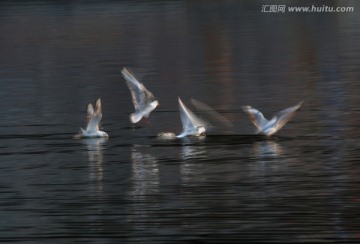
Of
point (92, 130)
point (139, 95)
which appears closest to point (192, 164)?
point (92, 130)

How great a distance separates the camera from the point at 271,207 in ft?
37.1

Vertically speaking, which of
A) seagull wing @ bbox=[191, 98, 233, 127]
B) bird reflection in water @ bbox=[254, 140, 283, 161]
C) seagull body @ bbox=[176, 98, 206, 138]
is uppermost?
seagull body @ bbox=[176, 98, 206, 138]

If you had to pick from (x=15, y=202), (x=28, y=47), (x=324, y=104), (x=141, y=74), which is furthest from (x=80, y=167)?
(x=28, y=47)

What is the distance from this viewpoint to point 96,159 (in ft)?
46.5

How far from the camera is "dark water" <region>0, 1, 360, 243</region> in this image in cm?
1084

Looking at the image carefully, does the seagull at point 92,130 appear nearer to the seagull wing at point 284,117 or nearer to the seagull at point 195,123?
the seagull at point 195,123

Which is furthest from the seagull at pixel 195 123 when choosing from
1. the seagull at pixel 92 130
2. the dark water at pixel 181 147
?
the seagull at pixel 92 130

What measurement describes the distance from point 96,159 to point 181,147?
1112mm

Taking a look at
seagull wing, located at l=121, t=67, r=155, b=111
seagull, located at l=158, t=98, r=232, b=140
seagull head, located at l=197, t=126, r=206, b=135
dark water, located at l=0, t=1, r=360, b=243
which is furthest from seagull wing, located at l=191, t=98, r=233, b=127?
seagull wing, located at l=121, t=67, r=155, b=111

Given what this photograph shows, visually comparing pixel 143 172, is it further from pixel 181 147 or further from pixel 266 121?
pixel 266 121

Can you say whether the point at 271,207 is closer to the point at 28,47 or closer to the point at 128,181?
the point at 128,181

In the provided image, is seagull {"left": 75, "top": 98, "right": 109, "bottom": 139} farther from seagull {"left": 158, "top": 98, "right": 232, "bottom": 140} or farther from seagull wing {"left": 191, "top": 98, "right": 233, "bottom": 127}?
seagull wing {"left": 191, "top": 98, "right": 233, "bottom": 127}

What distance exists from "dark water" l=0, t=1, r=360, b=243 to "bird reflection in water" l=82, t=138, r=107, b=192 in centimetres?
2

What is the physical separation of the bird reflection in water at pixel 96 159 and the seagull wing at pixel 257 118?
1.82 metres
